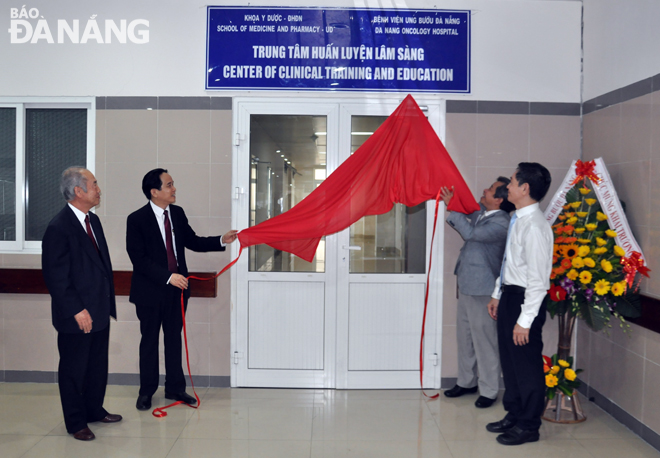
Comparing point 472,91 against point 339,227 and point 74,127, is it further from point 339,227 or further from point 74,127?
point 74,127

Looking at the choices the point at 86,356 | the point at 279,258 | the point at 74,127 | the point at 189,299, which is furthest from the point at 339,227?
the point at 74,127

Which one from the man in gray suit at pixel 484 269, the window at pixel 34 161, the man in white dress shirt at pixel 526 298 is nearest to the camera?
the man in white dress shirt at pixel 526 298

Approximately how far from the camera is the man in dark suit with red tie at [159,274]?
3.39 metres

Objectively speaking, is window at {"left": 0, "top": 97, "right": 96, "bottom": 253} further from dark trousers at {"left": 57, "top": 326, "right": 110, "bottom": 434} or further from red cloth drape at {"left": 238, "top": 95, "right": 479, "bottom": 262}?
red cloth drape at {"left": 238, "top": 95, "right": 479, "bottom": 262}

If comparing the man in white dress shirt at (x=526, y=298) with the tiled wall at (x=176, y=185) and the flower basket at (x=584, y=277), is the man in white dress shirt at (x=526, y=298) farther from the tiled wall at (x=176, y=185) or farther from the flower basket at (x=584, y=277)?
the tiled wall at (x=176, y=185)

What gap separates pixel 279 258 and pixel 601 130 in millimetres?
2467

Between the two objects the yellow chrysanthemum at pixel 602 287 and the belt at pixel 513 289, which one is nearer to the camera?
the belt at pixel 513 289

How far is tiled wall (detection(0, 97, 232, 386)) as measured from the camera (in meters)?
3.88

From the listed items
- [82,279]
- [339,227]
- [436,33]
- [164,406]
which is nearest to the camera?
[82,279]

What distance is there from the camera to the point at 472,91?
3.87m

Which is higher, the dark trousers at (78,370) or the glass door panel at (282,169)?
the glass door panel at (282,169)

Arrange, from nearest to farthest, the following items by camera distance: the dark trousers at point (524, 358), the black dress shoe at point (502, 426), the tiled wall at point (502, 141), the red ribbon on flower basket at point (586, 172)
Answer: the dark trousers at point (524, 358) < the black dress shoe at point (502, 426) < the red ribbon on flower basket at point (586, 172) < the tiled wall at point (502, 141)

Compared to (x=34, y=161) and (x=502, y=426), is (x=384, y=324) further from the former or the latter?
(x=34, y=161)

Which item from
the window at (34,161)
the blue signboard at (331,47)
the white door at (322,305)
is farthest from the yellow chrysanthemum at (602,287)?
the window at (34,161)
